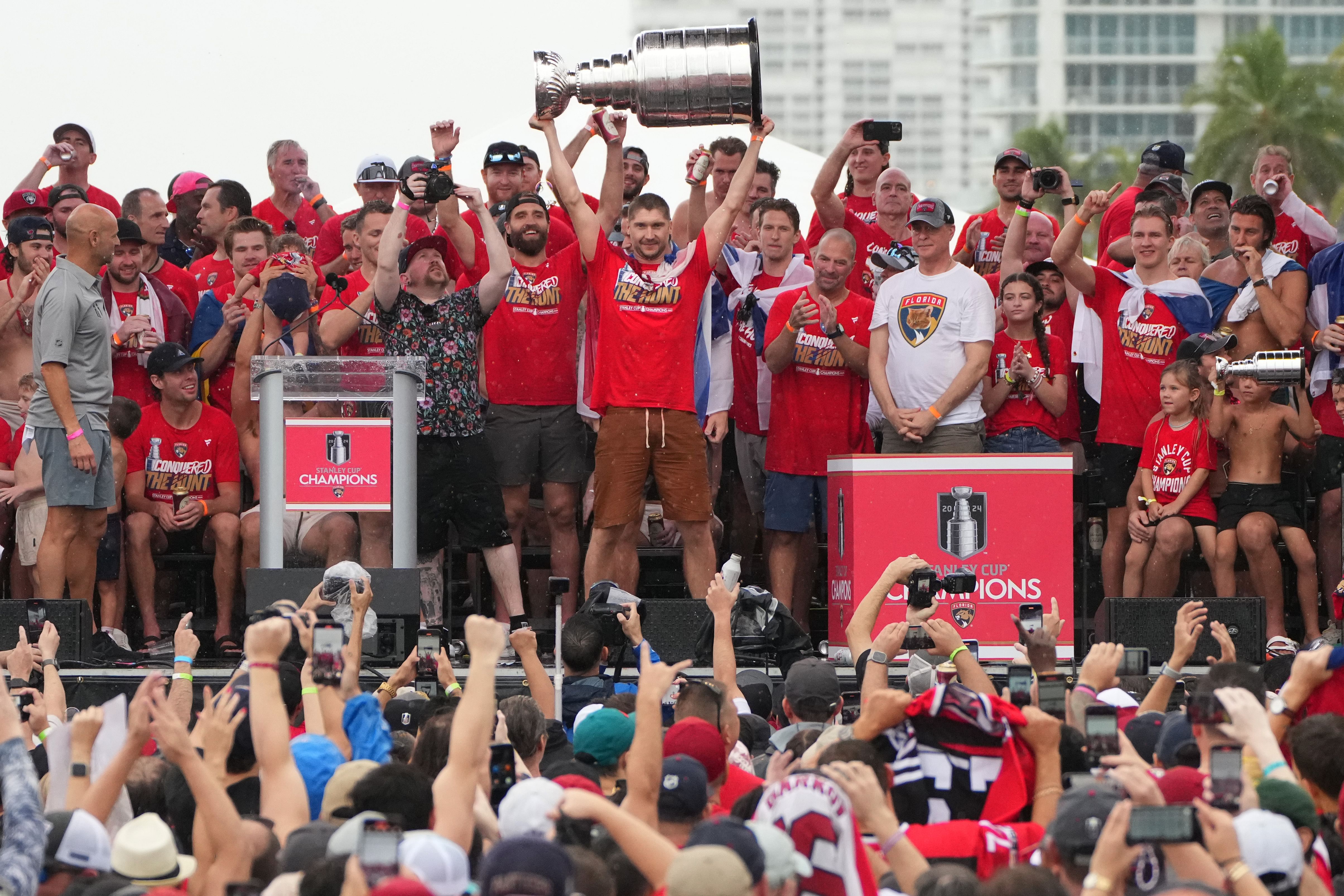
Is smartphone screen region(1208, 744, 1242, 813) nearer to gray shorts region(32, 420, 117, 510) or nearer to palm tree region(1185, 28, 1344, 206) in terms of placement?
gray shorts region(32, 420, 117, 510)

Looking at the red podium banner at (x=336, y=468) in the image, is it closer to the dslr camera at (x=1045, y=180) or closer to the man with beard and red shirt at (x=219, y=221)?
the man with beard and red shirt at (x=219, y=221)

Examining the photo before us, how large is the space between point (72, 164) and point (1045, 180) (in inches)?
243

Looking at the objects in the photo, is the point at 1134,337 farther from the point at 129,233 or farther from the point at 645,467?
the point at 129,233

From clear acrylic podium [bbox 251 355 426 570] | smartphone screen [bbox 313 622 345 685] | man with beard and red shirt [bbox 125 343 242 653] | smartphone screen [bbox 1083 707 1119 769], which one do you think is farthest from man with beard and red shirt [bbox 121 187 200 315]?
smartphone screen [bbox 1083 707 1119 769]

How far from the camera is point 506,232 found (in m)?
9.66

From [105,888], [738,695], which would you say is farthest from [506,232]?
[105,888]

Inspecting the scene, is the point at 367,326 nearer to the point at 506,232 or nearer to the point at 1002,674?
the point at 506,232

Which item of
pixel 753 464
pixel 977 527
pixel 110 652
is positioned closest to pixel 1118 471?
pixel 977 527

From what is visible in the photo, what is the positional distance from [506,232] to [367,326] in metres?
0.99

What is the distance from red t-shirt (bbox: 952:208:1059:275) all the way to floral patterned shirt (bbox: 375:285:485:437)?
10.7ft

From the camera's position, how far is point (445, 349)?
8.93 metres

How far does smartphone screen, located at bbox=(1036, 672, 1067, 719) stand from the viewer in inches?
202

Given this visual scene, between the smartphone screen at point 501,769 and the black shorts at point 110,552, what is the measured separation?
473cm

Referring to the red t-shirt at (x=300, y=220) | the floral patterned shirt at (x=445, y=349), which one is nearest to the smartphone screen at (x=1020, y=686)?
the floral patterned shirt at (x=445, y=349)
